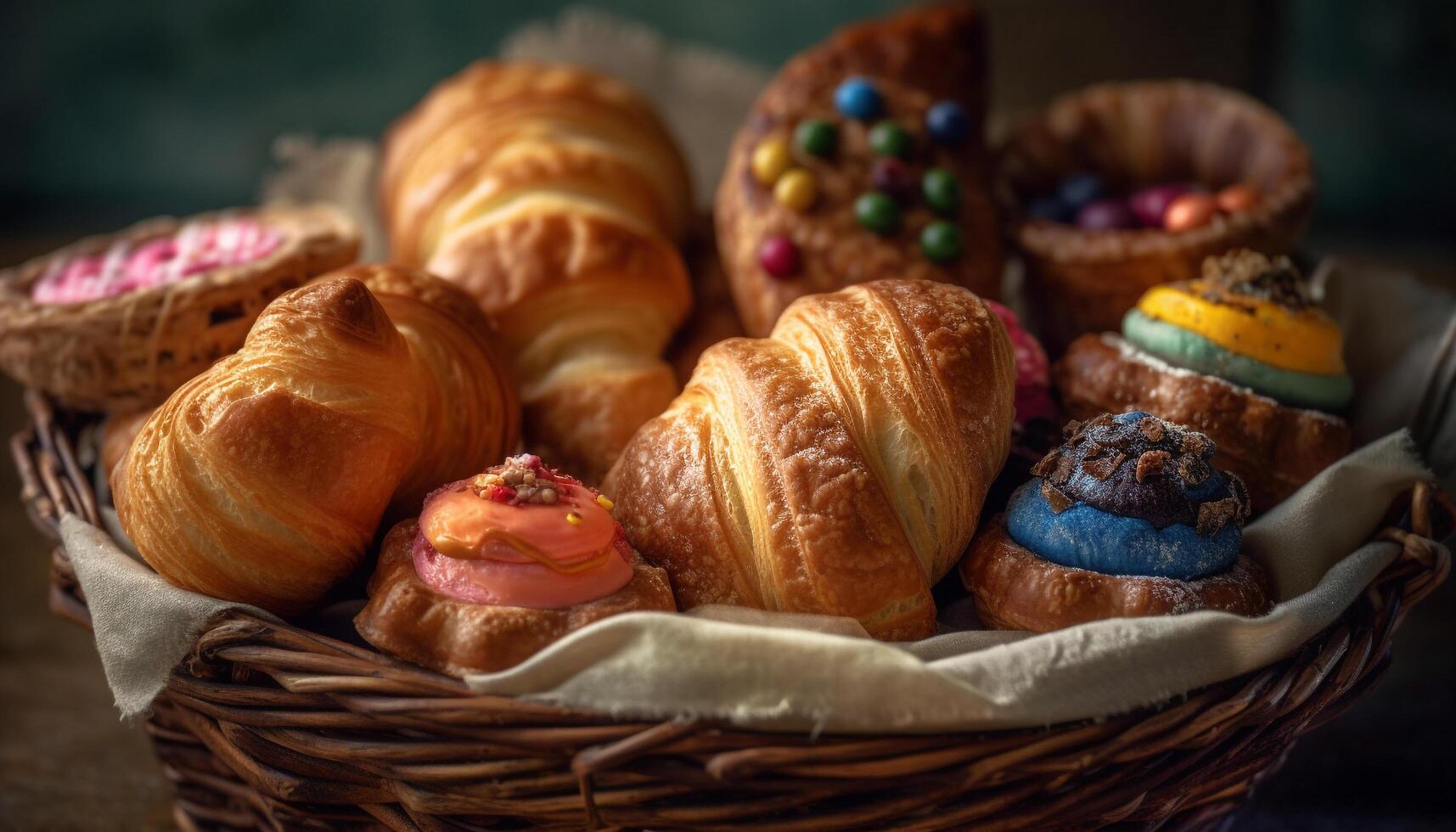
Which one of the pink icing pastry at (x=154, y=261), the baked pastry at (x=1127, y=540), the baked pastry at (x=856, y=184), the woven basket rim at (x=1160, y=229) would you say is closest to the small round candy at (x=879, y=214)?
the baked pastry at (x=856, y=184)

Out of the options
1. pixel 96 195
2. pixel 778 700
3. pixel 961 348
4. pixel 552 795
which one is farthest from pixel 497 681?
pixel 96 195

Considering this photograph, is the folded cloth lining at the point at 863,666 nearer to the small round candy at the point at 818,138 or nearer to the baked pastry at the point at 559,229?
the baked pastry at the point at 559,229

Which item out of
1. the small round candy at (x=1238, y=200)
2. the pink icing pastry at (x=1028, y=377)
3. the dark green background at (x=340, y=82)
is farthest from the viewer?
the dark green background at (x=340, y=82)

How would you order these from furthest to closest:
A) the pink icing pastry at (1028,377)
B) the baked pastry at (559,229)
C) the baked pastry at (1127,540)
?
the baked pastry at (559,229) < the pink icing pastry at (1028,377) < the baked pastry at (1127,540)

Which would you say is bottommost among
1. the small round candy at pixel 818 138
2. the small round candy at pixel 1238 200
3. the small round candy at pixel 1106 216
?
the small round candy at pixel 1106 216

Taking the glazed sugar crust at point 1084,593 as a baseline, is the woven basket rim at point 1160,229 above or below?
above

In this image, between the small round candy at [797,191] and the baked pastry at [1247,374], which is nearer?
the baked pastry at [1247,374]

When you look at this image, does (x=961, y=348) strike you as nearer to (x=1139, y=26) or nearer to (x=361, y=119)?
(x=1139, y=26)
